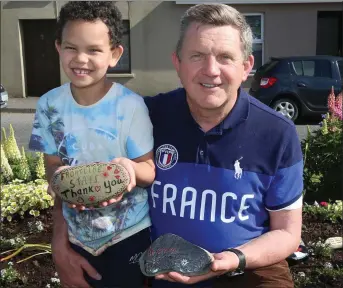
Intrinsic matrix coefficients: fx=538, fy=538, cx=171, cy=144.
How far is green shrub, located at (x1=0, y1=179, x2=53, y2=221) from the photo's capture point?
4281mm

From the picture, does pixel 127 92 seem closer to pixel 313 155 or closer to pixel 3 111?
pixel 313 155

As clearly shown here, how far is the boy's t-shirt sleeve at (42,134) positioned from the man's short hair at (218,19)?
23.7 inches

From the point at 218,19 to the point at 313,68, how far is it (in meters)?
10.0

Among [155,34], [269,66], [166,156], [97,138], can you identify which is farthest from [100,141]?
[155,34]

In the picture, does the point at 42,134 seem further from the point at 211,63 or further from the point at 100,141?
the point at 211,63

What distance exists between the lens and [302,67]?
11.6 meters

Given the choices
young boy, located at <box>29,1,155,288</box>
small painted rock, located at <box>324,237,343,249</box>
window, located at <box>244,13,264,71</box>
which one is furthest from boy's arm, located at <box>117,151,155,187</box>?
window, located at <box>244,13,264,71</box>

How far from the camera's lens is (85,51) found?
6.86 feet

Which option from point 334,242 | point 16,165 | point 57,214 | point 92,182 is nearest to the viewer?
point 92,182

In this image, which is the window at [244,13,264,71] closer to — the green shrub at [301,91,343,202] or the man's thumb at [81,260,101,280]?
the green shrub at [301,91,343,202]

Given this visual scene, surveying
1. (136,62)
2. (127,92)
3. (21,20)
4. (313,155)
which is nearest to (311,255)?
(313,155)

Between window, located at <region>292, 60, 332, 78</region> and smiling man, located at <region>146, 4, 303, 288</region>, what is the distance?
9.81 m

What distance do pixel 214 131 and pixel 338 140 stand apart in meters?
3.04

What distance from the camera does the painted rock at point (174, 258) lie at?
6.51 ft
